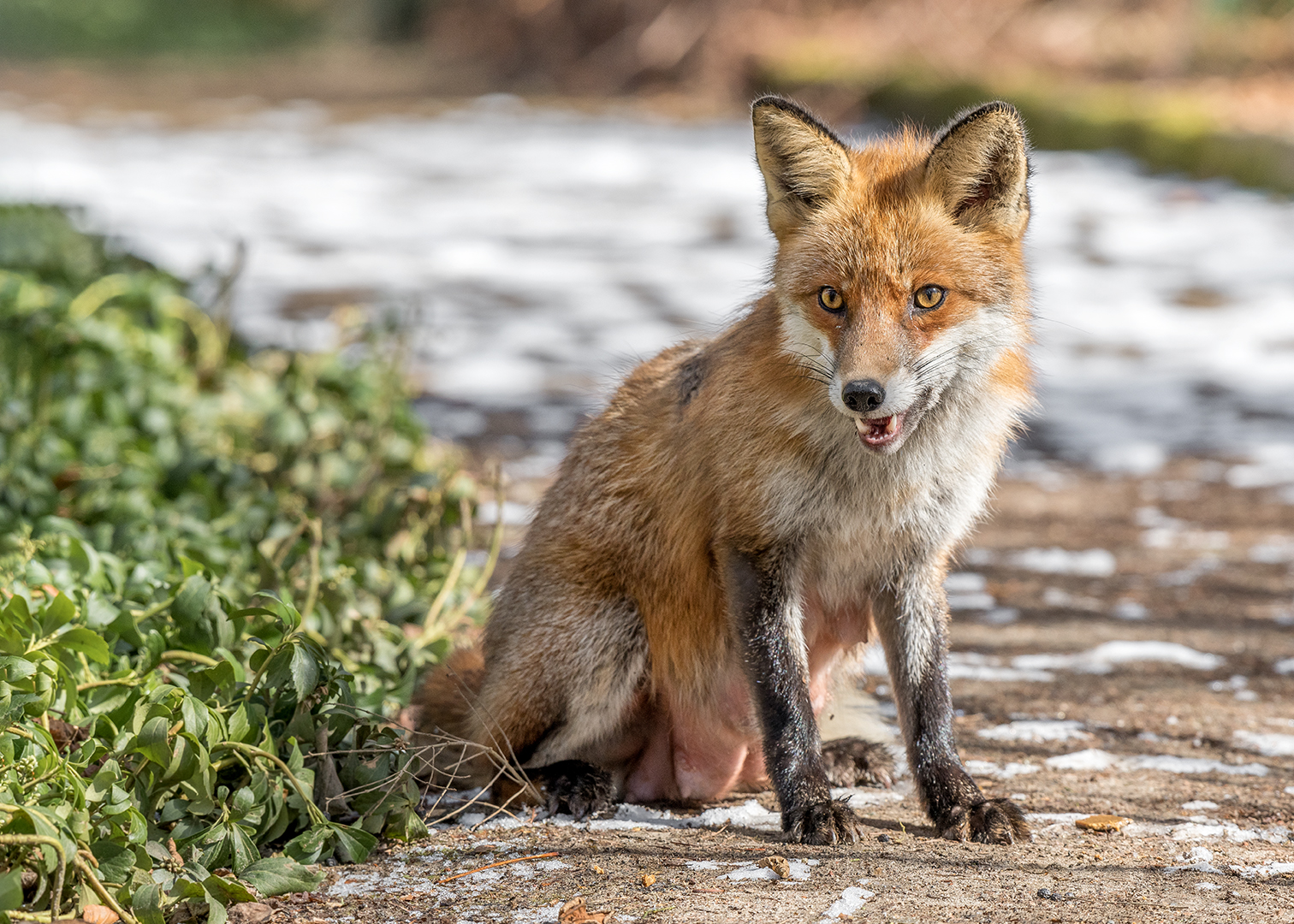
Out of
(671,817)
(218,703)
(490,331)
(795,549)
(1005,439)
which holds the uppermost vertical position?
(490,331)

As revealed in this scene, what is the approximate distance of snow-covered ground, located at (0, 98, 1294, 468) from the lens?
27.3 ft

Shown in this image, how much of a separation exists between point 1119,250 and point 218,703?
32.1ft

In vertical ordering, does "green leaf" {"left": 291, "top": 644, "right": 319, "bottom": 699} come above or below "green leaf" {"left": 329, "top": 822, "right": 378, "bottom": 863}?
above

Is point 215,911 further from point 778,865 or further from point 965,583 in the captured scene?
point 965,583

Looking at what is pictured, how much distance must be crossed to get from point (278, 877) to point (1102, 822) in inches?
83.1

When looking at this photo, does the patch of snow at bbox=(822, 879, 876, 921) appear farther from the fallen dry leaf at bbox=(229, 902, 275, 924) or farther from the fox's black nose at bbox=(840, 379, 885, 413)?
the fallen dry leaf at bbox=(229, 902, 275, 924)

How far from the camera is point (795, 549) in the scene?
140 inches

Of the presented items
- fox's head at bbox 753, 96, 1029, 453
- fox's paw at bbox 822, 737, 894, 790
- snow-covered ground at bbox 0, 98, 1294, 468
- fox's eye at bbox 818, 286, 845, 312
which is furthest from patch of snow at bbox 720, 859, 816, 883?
snow-covered ground at bbox 0, 98, 1294, 468

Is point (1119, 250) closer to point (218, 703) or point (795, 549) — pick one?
point (795, 549)

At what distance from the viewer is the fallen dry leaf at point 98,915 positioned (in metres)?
2.76

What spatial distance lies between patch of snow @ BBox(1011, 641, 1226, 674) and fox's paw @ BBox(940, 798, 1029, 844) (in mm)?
1426

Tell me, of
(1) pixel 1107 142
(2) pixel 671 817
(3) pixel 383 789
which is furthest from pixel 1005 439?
(1) pixel 1107 142

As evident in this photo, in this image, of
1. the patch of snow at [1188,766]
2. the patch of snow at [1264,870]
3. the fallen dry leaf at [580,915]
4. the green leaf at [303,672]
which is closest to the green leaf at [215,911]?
the green leaf at [303,672]

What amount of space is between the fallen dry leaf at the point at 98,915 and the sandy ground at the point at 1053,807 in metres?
0.39
